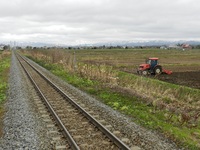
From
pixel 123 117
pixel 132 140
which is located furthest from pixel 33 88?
pixel 132 140

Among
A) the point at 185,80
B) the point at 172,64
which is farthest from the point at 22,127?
the point at 172,64

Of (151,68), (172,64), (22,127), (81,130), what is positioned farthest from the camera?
(172,64)

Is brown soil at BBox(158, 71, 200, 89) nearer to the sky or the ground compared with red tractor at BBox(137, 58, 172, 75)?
nearer to the ground

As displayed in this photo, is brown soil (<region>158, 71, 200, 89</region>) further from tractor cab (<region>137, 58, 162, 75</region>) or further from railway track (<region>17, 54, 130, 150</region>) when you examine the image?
railway track (<region>17, 54, 130, 150</region>)

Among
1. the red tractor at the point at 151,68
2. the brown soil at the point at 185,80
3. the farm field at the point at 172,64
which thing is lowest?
the farm field at the point at 172,64

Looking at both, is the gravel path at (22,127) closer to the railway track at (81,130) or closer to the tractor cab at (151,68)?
the railway track at (81,130)

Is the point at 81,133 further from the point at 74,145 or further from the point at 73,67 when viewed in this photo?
the point at 73,67

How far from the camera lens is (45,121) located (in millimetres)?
11156

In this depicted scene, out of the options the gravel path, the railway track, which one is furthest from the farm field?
the gravel path

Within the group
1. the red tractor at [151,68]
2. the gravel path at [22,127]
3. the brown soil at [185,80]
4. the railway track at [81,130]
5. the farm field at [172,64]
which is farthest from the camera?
the red tractor at [151,68]

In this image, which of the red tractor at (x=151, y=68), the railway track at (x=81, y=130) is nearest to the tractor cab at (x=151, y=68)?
the red tractor at (x=151, y=68)

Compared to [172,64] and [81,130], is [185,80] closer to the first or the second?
[81,130]

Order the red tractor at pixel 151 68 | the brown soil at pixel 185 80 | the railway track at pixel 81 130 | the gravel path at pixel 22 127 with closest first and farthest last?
1. the railway track at pixel 81 130
2. the gravel path at pixel 22 127
3. the brown soil at pixel 185 80
4. the red tractor at pixel 151 68

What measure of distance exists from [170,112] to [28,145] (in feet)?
21.8
